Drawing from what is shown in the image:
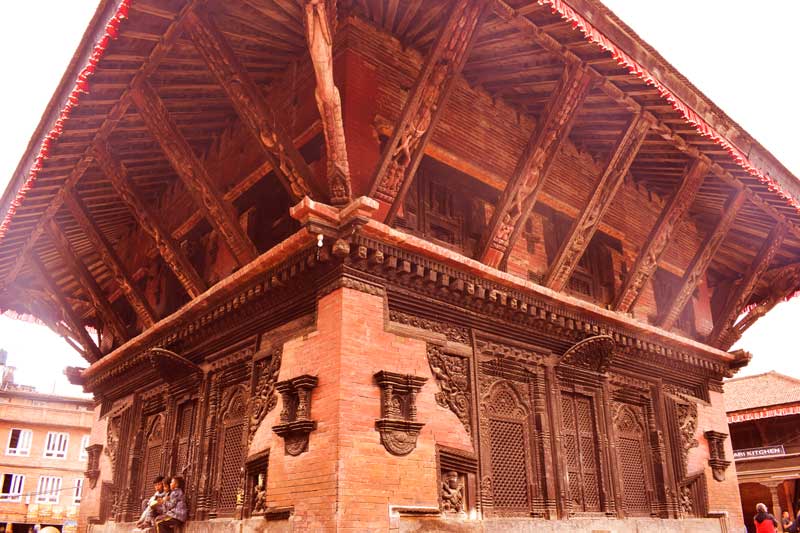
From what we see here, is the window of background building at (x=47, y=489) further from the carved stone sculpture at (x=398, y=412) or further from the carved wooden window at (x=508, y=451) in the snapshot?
the carved stone sculpture at (x=398, y=412)

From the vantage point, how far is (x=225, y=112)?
33.3ft

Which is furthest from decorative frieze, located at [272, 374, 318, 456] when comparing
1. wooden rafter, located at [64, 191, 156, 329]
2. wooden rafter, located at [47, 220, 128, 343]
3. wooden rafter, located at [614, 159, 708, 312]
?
wooden rafter, located at [47, 220, 128, 343]

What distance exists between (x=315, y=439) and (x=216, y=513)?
2.62 metres

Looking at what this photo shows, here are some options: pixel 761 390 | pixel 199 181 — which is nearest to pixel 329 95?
pixel 199 181

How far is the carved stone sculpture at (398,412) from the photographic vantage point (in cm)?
668

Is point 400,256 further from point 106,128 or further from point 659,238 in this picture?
point 659,238

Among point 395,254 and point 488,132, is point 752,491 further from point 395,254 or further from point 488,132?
point 395,254

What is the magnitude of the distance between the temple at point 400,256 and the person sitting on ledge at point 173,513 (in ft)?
0.50

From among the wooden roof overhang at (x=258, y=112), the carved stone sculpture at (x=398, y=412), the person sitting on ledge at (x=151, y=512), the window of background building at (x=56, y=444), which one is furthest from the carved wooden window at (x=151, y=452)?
the window of background building at (x=56, y=444)

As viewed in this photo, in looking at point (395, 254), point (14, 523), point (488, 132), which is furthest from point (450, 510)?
point (14, 523)

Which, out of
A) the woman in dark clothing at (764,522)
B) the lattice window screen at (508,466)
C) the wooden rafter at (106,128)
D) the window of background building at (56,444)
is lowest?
the woman in dark clothing at (764,522)

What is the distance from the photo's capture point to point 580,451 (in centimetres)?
911

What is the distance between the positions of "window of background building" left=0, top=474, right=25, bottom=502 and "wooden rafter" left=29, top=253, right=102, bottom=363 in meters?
29.4

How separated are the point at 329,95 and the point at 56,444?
128 ft
